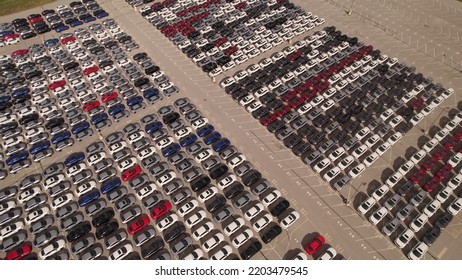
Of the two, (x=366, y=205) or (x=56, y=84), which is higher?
(x=366, y=205)

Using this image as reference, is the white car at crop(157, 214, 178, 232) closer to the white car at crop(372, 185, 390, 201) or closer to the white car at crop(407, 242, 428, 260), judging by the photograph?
the white car at crop(372, 185, 390, 201)

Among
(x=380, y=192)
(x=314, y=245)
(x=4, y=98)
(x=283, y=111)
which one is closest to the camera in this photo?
(x=314, y=245)

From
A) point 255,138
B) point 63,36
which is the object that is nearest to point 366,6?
point 255,138

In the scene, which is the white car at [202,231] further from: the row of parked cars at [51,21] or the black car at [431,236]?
the row of parked cars at [51,21]

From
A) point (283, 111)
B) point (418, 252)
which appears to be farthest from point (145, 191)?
point (418, 252)

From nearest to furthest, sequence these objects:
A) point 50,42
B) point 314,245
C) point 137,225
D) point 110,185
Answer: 1. point 314,245
2. point 137,225
3. point 110,185
4. point 50,42

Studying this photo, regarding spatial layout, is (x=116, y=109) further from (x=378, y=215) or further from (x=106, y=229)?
(x=378, y=215)

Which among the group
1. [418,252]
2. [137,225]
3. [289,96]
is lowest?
[137,225]
